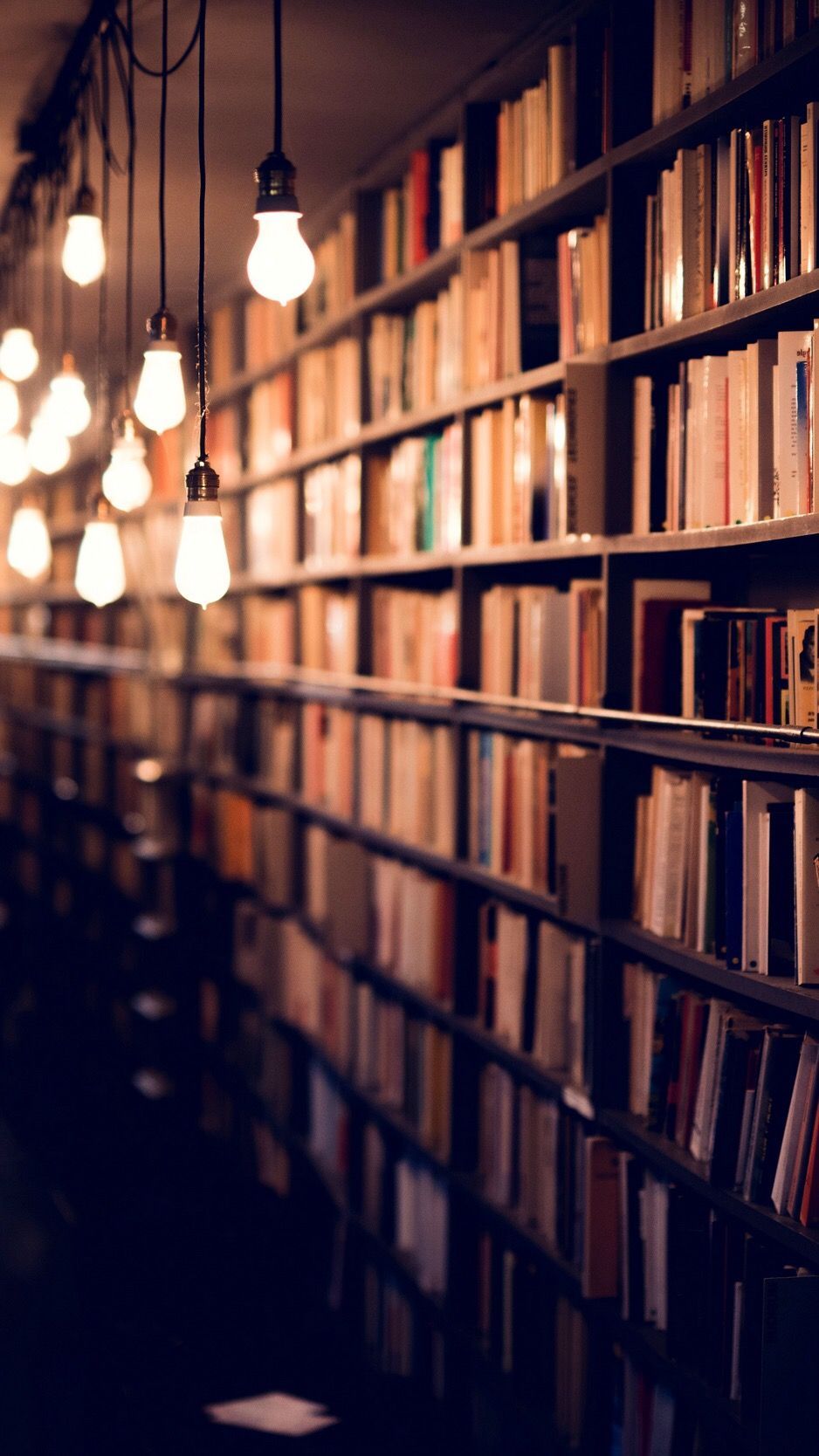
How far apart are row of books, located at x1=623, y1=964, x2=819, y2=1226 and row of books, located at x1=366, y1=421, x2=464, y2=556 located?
1234 mm

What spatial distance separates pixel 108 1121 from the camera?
5.19 m

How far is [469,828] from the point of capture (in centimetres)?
340

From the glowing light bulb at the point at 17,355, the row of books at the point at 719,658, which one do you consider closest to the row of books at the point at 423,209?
the glowing light bulb at the point at 17,355

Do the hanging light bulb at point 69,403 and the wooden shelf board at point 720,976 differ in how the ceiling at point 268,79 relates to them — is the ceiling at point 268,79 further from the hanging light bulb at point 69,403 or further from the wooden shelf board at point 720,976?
the wooden shelf board at point 720,976

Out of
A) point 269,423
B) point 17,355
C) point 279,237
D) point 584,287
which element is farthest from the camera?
point 269,423

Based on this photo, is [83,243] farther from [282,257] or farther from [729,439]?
[729,439]

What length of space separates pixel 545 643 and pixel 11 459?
5.61 ft

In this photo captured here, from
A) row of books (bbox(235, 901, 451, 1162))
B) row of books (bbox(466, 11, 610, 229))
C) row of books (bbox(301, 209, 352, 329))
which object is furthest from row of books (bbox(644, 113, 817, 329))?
row of books (bbox(235, 901, 451, 1162))

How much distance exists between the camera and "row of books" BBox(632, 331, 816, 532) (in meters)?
2.07

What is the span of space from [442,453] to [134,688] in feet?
11.6

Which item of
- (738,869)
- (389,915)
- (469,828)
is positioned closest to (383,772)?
(389,915)

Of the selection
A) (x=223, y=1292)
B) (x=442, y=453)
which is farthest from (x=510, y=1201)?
(x=442, y=453)

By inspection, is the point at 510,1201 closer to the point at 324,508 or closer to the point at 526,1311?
the point at 526,1311

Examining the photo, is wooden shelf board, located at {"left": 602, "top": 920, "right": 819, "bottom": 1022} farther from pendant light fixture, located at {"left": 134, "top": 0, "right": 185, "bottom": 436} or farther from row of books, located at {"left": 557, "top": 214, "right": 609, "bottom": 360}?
pendant light fixture, located at {"left": 134, "top": 0, "right": 185, "bottom": 436}
